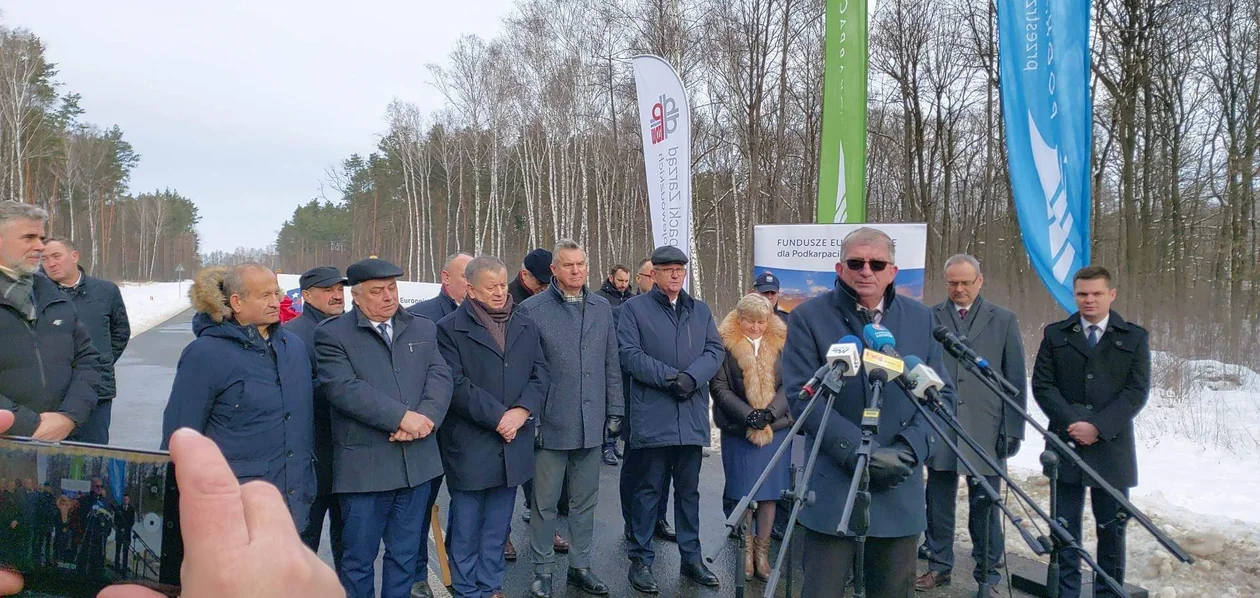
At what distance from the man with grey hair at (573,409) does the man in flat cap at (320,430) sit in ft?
4.08

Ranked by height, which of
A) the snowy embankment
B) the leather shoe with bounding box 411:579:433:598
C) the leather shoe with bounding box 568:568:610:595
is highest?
the snowy embankment

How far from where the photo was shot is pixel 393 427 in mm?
3775

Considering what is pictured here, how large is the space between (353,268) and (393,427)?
91 centimetres

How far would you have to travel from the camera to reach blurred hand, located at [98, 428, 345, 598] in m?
0.71

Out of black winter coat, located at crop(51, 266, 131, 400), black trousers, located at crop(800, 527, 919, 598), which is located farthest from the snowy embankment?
black winter coat, located at crop(51, 266, 131, 400)

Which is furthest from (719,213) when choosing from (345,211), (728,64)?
(345,211)

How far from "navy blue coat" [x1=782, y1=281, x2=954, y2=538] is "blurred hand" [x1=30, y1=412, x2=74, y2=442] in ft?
11.4

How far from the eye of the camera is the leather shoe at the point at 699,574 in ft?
15.5

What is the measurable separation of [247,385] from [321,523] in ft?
4.41

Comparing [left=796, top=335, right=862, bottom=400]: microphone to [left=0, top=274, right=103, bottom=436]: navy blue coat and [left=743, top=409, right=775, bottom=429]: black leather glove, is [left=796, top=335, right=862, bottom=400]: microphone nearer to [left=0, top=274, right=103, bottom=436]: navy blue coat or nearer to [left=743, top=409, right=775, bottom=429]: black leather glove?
[left=743, top=409, right=775, bottom=429]: black leather glove

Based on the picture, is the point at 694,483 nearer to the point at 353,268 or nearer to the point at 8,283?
the point at 353,268

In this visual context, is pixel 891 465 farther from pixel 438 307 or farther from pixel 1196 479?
pixel 1196 479

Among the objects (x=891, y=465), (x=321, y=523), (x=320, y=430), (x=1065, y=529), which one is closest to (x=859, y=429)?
(x=891, y=465)

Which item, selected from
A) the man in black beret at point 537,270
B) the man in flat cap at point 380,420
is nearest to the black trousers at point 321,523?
the man in flat cap at point 380,420
